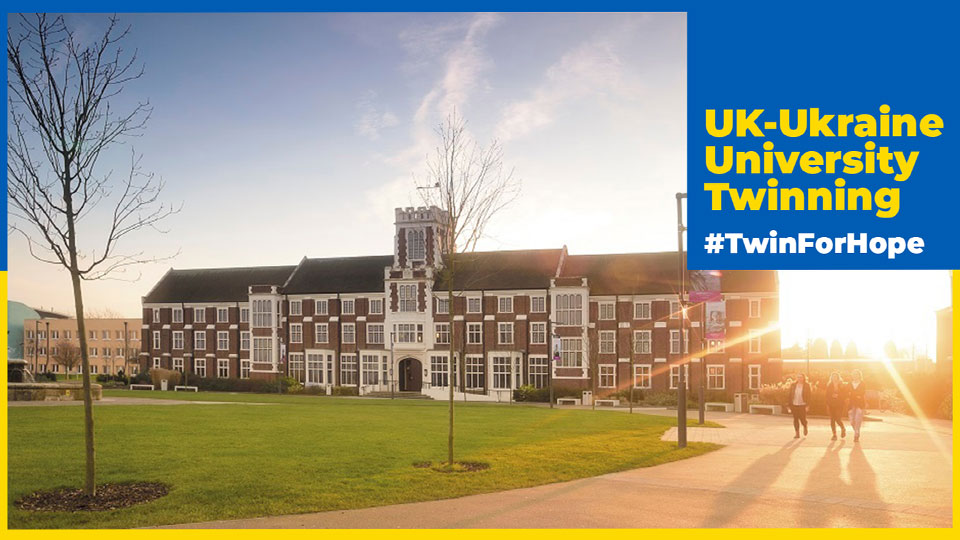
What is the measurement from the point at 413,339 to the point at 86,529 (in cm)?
5235

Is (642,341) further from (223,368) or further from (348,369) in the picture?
(223,368)

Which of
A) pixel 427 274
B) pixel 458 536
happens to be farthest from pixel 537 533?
pixel 427 274

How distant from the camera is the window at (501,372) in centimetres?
5884

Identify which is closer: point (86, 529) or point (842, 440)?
point (86, 529)

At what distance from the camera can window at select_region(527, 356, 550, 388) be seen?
5791 centimetres

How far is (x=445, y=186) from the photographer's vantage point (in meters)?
15.3

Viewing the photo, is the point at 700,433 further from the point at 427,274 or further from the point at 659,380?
the point at 427,274

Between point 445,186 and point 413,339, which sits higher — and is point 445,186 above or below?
above

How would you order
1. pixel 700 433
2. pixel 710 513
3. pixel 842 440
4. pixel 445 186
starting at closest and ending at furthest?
pixel 710 513 → pixel 445 186 → pixel 842 440 → pixel 700 433

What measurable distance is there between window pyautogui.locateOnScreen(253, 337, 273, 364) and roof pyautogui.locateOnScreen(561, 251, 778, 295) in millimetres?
24480

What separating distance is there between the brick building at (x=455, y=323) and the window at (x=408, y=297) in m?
0.11

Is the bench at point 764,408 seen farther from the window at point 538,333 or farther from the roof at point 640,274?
the window at point 538,333

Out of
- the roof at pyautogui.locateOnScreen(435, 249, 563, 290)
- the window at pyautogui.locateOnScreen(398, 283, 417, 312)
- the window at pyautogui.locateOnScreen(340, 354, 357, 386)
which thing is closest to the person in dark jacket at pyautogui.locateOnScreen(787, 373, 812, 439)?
the roof at pyautogui.locateOnScreen(435, 249, 563, 290)

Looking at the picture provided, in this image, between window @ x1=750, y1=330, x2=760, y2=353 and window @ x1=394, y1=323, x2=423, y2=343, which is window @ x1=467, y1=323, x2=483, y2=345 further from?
window @ x1=750, y1=330, x2=760, y2=353
